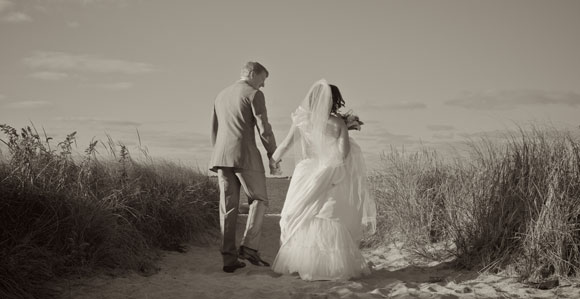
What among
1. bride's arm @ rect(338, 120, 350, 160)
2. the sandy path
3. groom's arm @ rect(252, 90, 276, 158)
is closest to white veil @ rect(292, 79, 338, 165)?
bride's arm @ rect(338, 120, 350, 160)

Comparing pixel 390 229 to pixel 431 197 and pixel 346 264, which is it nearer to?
pixel 431 197

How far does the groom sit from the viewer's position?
6000 millimetres

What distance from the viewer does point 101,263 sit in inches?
222

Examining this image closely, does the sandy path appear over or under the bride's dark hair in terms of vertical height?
under

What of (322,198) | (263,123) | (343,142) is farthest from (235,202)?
(343,142)

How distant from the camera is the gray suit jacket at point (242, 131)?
5.98 m

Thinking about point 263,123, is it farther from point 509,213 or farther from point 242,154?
point 509,213

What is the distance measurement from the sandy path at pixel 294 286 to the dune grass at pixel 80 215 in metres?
0.30

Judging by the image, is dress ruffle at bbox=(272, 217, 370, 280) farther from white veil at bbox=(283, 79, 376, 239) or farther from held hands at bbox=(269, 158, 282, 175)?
held hands at bbox=(269, 158, 282, 175)

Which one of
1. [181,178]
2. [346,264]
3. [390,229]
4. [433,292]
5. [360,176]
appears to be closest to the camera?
[433,292]

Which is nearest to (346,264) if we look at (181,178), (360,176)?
(360,176)

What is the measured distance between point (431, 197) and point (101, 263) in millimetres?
4455

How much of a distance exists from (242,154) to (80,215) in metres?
1.81

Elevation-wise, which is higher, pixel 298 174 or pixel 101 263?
pixel 298 174
